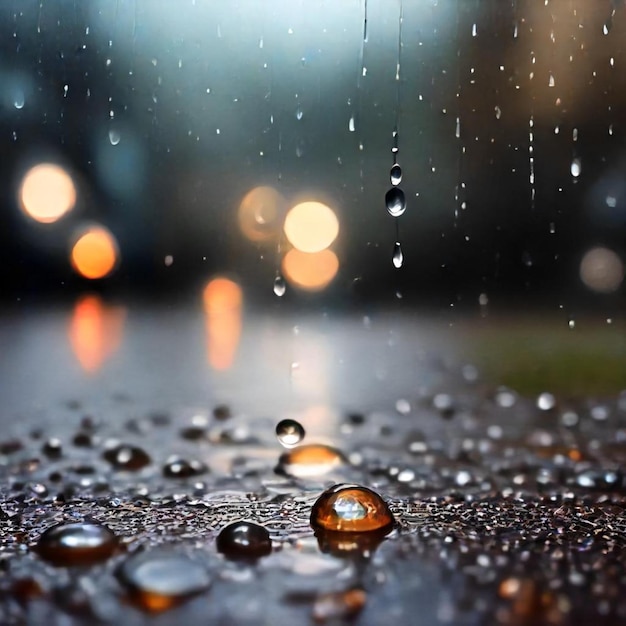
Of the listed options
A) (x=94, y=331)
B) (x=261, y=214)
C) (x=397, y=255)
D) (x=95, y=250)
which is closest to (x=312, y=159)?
(x=397, y=255)

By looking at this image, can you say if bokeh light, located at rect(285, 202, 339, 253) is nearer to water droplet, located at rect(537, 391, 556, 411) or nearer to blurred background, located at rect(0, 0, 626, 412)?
blurred background, located at rect(0, 0, 626, 412)

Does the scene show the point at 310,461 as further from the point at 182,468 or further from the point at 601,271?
the point at 601,271

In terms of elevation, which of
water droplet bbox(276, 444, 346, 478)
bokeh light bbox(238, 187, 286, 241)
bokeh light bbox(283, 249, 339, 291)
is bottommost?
water droplet bbox(276, 444, 346, 478)

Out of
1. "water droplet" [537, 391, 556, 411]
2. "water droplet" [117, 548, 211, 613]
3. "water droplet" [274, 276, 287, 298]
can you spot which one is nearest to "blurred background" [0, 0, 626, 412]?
"water droplet" [274, 276, 287, 298]

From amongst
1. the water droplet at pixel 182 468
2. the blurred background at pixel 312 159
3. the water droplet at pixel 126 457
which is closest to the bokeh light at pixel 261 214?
the blurred background at pixel 312 159

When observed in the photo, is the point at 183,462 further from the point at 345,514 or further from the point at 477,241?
the point at 477,241
